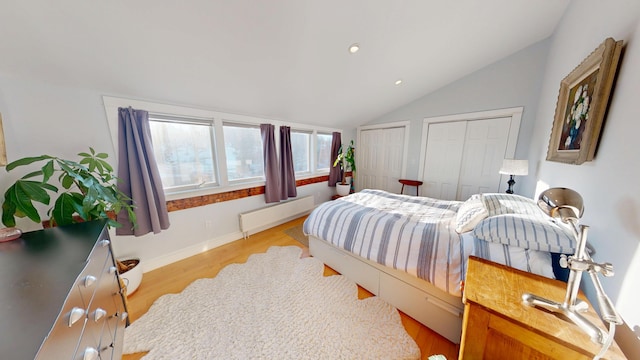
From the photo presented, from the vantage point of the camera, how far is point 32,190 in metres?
1.07

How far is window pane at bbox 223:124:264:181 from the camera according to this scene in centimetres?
264

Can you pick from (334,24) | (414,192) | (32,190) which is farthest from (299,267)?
(414,192)

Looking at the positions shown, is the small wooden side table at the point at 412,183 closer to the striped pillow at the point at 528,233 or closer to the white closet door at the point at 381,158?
the white closet door at the point at 381,158

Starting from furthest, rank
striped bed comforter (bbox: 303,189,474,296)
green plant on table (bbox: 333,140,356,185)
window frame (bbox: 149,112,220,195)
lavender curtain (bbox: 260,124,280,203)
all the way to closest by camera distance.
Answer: green plant on table (bbox: 333,140,356,185), lavender curtain (bbox: 260,124,280,203), window frame (bbox: 149,112,220,195), striped bed comforter (bbox: 303,189,474,296)

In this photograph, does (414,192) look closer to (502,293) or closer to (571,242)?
(571,242)

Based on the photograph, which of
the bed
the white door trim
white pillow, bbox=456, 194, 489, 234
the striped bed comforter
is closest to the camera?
the bed

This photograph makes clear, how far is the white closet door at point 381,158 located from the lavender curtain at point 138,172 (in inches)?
142

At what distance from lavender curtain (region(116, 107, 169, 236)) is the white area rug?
808 mm

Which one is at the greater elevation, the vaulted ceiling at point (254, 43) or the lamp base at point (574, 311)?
the vaulted ceiling at point (254, 43)

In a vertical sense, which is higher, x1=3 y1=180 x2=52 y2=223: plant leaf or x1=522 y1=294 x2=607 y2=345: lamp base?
x1=3 y1=180 x2=52 y2=223: plant leaf

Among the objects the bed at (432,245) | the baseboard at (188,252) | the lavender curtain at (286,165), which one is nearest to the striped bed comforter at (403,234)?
the bed at (432,245)

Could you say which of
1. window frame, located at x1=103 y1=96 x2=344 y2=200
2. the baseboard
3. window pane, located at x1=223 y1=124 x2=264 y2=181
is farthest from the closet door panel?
the baseboard

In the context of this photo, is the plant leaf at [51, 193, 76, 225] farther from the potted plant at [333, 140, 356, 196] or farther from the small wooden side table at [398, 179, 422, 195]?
the small wooden side table at [398, 179, 422, 195]

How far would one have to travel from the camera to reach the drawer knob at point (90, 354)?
718mm
